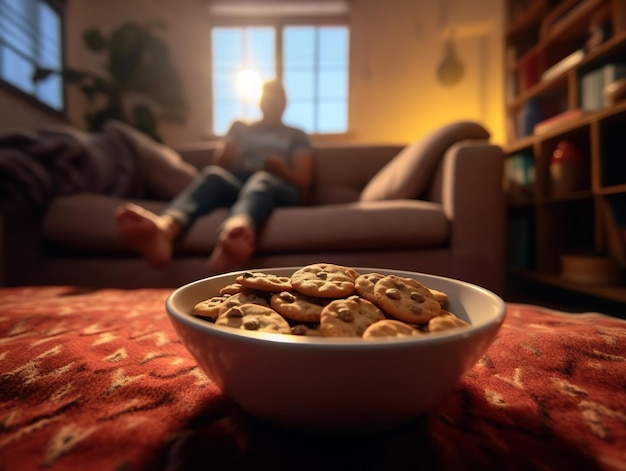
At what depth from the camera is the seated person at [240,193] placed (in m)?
1.09

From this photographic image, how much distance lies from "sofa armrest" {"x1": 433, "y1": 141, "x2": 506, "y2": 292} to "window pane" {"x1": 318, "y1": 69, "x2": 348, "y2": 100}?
8.56 ft

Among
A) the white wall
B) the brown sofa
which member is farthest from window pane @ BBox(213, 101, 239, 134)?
the brown sofa

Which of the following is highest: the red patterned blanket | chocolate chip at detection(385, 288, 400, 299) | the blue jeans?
the blue jeans

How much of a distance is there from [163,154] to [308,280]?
172 centimetres

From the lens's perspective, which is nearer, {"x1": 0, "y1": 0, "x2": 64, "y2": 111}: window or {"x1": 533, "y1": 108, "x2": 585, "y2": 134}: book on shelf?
{"x1": 533, "y1": 108, "x2": 585, "y2": 134}: book on shelf

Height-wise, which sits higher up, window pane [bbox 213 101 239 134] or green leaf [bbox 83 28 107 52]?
green leaf [bbox 83 28 107 52]

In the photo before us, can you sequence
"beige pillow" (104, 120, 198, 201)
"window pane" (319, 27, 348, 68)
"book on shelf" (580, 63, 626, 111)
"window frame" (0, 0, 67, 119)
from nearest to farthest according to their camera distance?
1. "book on shelf" (580, 63, 626, 111)
2. "beige pillow" (104, 120, 198, 201)
3. "window frame" (0, 0, 67, 119)
4. "window pane" (319, 27, 348, 68)

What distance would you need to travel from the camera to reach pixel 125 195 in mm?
1607

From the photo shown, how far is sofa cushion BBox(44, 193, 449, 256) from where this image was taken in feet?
3.87

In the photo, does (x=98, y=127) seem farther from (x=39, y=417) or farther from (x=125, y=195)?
(x=39, y=417)

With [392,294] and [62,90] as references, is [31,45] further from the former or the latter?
[392,294]

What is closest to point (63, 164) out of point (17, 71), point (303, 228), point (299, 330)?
point (303, 228)

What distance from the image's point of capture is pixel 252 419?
281 mm

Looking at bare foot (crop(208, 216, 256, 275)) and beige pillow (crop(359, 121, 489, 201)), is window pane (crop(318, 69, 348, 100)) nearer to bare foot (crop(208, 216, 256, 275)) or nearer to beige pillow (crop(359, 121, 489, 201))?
beige pillow (crop(359, 121, 489, 201))
